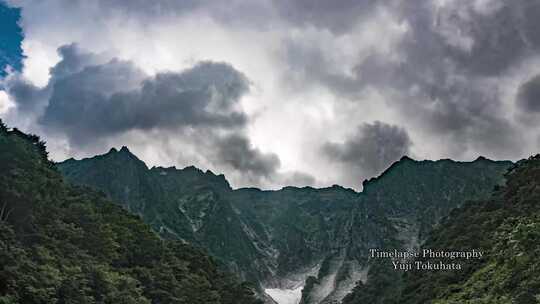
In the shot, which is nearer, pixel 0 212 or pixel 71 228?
pixel 0 212

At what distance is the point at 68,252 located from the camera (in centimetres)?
6050

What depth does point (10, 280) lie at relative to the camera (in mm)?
40531

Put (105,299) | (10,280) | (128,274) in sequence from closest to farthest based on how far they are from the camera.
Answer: (10,280)
(105,299)
(128,274)

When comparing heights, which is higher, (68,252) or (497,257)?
(497,257)

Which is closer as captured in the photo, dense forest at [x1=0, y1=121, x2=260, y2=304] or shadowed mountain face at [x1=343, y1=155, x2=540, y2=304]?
dense forest at [x1=0, y1=121, x2=260, y2=304]

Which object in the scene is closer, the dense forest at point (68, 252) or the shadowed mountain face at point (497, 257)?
the dense forest at point (68, 252)

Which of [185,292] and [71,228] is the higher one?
[71,228]

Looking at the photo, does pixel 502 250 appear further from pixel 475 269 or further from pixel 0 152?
pixel 0 152

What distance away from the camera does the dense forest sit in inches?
1761

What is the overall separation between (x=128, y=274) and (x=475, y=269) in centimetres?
5230

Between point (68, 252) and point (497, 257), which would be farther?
point (497, 257)

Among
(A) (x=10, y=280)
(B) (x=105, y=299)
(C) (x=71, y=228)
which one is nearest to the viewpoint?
(A) (x=10, y=280)

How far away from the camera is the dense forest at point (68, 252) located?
4472cm

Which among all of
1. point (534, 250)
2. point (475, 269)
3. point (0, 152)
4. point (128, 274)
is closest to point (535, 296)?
point (534, 250)
